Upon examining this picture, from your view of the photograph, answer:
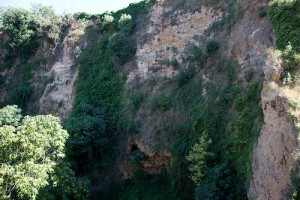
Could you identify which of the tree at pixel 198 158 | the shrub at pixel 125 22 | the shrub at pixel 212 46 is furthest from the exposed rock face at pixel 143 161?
the shrub at pixel 125 22

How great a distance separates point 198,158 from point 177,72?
7.90m

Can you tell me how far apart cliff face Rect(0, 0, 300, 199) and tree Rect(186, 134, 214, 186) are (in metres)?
2.73

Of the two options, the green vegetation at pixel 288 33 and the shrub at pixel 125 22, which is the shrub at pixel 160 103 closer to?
the shrub at pixel 125 22

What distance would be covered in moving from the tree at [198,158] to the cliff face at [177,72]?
2.73 metres

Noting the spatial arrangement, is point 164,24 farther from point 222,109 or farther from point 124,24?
point 222,109

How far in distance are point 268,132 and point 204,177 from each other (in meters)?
4.59

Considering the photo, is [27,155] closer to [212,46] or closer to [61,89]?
[212,46]

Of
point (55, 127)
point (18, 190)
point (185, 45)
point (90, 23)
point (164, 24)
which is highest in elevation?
point (90, 23)

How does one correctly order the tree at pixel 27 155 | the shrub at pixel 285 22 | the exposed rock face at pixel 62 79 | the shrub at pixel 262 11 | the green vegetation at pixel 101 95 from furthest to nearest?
the exposed rock face at pixel 62 79, the green vegetation at pixel 101 95, the shrub at pixel 262 11, the shrub at pixel 285 22, the tree at pixel 27 155

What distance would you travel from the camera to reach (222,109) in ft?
58.5

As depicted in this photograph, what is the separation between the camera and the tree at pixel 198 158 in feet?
53.4

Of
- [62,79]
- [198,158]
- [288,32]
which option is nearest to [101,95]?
[62,79]

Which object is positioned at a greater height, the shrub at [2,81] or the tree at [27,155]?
the shrub at [2,81]

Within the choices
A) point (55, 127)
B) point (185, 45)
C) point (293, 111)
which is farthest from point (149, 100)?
point (293, 111)
